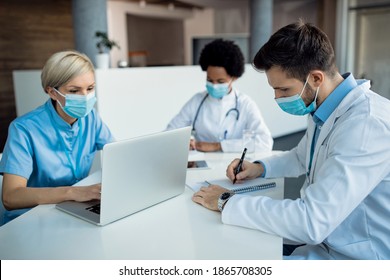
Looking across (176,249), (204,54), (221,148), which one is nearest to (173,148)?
(176,249)

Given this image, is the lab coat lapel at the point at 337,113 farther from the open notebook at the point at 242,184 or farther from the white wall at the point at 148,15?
the white wall at the point at 148,15

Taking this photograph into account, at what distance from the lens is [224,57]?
8.46 ft

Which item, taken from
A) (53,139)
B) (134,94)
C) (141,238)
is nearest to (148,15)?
(134,94)

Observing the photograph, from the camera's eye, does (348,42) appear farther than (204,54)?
Yes

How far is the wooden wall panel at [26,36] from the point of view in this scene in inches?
244

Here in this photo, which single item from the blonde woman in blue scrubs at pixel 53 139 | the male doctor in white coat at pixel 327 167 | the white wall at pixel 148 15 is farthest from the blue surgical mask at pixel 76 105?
the white wall at pixel 148 15

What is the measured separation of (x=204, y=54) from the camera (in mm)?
2709

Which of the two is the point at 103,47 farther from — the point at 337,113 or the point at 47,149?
the point at 337,113

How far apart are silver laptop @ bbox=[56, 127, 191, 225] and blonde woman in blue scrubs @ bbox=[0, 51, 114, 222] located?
0.93ft

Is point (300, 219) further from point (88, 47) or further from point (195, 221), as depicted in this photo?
point (88, 47)

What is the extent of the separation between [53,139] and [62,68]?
326 millimetres

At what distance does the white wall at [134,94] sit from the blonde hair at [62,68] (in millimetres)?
2234

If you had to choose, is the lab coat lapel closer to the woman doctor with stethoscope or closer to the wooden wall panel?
the woman doctor with stethoscope

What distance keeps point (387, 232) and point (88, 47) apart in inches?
168
